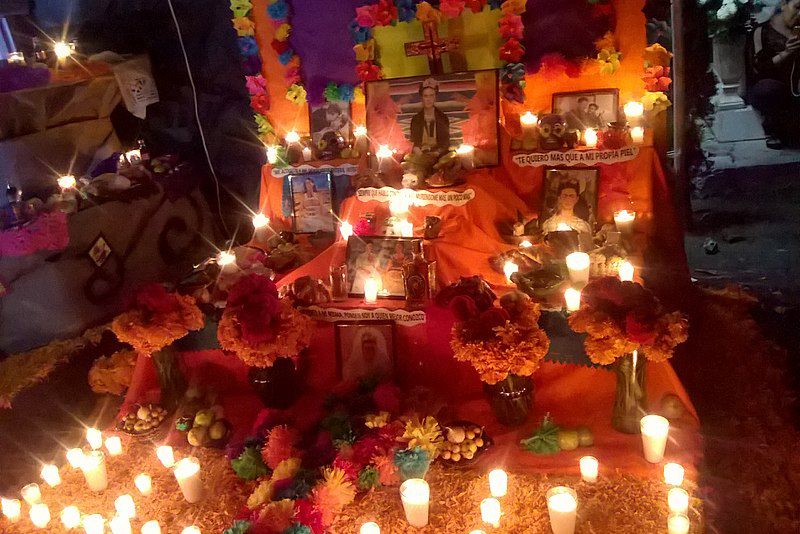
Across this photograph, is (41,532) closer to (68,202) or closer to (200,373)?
(200,373)

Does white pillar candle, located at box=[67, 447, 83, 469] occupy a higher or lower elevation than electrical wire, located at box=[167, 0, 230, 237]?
lower

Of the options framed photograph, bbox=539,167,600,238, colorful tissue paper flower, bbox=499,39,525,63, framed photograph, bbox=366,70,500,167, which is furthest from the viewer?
colorful tissue paper flower, bbox=499,39,525,63

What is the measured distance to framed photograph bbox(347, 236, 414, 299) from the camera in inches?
147

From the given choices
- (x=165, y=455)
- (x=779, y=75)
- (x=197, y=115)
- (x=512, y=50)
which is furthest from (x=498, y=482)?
(x=197, y=115)

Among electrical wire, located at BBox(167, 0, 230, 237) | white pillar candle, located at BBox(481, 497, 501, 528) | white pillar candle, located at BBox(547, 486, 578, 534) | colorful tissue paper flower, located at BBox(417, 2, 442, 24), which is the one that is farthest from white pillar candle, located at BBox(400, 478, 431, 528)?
electrical wire, located at BBox(167, 0, 230, 237)

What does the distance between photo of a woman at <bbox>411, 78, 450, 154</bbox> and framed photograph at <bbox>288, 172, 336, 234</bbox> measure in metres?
0.82

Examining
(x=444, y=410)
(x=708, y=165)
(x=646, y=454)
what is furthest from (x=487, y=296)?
(x=708, y=165)

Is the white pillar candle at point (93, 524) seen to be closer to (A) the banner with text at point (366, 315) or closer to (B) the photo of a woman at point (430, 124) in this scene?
(A) the banner with text at point (366, 315)

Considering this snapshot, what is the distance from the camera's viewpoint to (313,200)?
5.11 meters

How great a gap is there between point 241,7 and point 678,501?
191 inches

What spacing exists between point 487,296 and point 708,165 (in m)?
3.85

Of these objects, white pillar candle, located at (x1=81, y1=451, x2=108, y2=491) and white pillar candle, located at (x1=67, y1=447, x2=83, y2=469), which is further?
white pillar candle, located at (x1=67, y1=447, x2=83, y2=469)

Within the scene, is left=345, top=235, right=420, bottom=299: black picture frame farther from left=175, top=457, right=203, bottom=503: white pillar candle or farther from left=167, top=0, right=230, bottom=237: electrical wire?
left=167, top=0, right=230, bottom=237: electrical wire

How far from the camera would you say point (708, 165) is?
6043 mm
